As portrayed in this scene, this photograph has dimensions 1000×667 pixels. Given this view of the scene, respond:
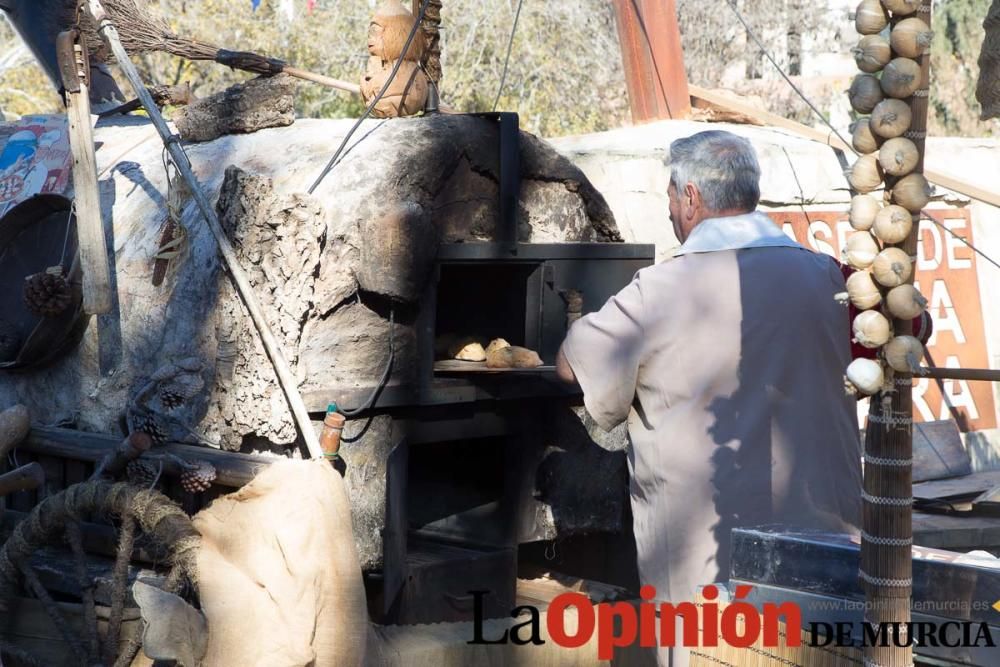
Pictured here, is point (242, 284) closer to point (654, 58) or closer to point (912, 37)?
point (912, 37)

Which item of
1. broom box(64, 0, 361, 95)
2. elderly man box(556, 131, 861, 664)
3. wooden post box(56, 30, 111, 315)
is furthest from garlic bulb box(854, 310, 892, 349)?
broom box(64, 0, 361, 95)

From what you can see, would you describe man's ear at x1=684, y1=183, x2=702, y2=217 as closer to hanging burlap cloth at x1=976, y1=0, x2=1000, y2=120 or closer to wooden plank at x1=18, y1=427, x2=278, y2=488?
hanging burlap cloth at x1=976, y1=0, x2=1000, y2=120

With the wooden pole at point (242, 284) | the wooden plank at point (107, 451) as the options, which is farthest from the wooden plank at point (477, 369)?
the wooden plank at point (107, 451)

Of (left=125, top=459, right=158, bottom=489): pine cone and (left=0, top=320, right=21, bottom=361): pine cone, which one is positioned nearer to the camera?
(left=125, top=459, right=158, bottom=489): pine cone

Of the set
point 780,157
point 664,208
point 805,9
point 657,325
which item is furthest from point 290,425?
point 805,9

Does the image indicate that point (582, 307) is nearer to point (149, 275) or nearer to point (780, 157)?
point (149, 275)

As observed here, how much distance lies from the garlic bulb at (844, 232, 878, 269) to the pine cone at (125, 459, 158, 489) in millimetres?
2464

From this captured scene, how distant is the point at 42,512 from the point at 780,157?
439cm

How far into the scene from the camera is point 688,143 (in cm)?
304

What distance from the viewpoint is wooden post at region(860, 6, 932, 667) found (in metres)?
2.08

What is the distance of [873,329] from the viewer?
208 cm

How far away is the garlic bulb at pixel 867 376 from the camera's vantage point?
2078 mm

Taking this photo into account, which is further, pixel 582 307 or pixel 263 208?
pixel 582 307

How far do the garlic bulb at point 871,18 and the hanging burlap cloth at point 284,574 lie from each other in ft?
6.33
